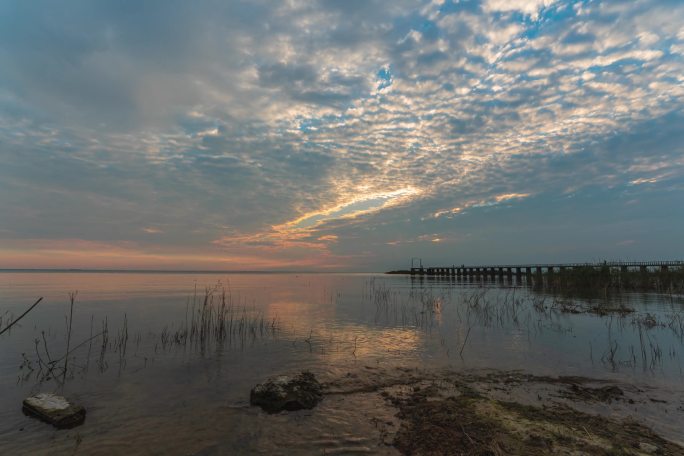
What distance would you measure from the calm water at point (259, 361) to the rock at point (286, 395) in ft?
0.96

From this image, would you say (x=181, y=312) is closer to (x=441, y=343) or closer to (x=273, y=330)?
(x=273, y=330)

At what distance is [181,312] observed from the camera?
24688 millimetres

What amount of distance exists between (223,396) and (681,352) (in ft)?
55.9

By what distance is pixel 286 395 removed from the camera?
27.0ft

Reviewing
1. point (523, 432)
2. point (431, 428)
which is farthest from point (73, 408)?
point (523, 432)

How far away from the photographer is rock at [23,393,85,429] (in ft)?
24.4

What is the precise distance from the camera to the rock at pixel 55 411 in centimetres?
743

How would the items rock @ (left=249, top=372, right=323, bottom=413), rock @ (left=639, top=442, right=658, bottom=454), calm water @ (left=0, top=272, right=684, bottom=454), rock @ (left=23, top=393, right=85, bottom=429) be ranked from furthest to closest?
rock @ (left=249, top=372, right=323, bottom=413)
rock @ (left=23, top=393, right=85, bottom=429)
calm water @ (left=0, top=272, right=684, bottom=454)
rock @ (left=639, top=442, right=658, bottom=454)

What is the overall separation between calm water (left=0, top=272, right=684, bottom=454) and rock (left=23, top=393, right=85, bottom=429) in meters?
0.20

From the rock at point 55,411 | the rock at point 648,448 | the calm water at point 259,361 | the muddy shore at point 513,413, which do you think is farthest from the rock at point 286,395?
the rock at point 648,448

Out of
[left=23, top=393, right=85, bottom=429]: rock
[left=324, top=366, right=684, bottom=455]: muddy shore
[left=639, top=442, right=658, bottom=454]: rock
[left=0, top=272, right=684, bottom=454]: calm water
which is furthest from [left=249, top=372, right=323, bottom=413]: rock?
[left=639, top=442, right=658, bottom=454]: rock

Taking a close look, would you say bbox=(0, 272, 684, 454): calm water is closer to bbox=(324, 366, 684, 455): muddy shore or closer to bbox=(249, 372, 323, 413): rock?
bbox=(249, 372, 323, 413): rock

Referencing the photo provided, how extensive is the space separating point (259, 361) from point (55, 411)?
6136mm

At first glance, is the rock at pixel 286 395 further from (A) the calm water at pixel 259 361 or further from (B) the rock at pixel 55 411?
(B) the rock at pixel 55 411
